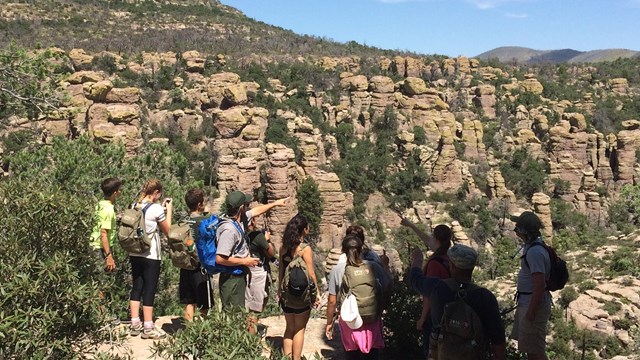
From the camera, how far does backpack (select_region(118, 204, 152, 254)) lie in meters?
4.41

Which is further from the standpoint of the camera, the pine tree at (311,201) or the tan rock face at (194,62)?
the tan rock face at (194,62)

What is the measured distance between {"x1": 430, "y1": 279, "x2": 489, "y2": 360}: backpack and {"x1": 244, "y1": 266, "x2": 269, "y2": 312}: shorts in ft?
6.19

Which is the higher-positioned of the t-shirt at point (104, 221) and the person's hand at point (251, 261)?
the t-shirt at point (104, 221)

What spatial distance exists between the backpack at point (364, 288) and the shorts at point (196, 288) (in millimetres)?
1547

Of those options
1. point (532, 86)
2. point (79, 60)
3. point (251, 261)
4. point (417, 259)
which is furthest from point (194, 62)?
point (417, 259)

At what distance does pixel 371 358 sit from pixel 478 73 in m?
53.4

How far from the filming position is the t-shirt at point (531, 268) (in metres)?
3.66

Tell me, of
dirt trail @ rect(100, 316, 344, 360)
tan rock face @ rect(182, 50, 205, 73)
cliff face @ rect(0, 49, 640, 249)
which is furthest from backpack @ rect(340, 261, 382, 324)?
tan rock face @ rect(182, 50, 205, 73)

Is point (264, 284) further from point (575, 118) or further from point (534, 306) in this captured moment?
point (575, 118)

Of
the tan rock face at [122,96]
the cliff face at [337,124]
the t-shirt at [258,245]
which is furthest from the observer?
the tan rock face at [122,96]

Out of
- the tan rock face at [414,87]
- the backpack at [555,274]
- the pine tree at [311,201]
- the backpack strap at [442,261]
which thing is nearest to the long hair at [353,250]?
the backpack strap at [442,261]

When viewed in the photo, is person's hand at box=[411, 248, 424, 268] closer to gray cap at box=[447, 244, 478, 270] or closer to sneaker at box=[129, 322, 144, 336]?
gray cap at box=[447, 244, 478, 270]

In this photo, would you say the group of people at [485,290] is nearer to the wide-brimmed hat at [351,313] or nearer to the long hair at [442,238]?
the long hair at [442,238]

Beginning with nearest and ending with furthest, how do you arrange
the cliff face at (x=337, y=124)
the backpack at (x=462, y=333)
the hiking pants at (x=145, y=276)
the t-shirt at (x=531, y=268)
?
the backpack at (x=462, y=333) < the t-shirt at (x=531, y=268) < the hiking pants at (x=145, y=276) < the cliff face at (x=337, y=124)
